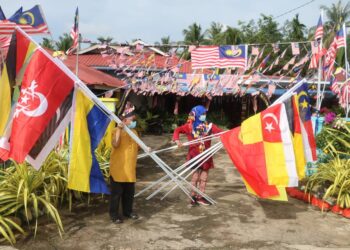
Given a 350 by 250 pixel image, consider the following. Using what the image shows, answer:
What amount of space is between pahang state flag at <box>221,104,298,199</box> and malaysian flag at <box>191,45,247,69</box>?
17.4ft

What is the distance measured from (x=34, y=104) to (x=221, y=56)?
7.03 m

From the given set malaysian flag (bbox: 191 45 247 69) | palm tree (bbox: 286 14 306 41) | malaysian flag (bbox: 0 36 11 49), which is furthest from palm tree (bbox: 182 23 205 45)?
malaysian flag (bbox: 0 36 11 49)

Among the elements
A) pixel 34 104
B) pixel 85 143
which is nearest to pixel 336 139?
pixel 85 143

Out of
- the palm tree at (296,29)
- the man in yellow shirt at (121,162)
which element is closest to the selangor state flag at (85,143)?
the man in yellow shirt at (121,162)

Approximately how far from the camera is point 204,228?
4.89 metres

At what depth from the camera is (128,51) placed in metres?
11.2

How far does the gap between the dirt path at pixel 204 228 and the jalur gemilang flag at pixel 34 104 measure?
3.48ft

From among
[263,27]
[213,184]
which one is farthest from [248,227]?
[263,27]

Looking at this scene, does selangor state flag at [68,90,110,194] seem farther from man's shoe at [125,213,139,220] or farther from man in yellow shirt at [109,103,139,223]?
man's shoe at [125,213,139,220]

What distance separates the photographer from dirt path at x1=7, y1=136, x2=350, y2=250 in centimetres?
433

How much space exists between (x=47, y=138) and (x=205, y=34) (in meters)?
32.4

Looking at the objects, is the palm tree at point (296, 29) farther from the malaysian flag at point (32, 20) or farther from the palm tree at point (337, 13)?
the malaysian flag at point (32, 20)

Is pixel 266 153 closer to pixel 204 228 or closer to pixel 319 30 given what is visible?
pixel 204 228

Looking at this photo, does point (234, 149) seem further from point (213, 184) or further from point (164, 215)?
point (213, 184)
